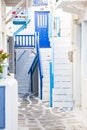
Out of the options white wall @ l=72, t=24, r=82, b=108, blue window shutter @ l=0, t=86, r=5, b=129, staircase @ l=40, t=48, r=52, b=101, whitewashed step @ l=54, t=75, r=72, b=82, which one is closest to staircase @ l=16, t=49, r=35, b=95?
staircase @ l=40, t=48, r=52, b=101

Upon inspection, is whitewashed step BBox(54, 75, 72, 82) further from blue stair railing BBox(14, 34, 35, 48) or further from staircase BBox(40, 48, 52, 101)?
blue stair railing BBox(14, 34, 35, 48)

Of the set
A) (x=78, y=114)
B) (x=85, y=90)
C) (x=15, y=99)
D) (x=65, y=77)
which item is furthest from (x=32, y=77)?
(x=15, y=99)

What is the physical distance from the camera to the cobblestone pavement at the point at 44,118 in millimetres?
10077

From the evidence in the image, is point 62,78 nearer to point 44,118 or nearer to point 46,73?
point 46,73

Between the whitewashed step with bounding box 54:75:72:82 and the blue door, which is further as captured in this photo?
the blue door

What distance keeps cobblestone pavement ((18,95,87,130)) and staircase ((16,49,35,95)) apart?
3.60 meters

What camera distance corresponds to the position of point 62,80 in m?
14.1

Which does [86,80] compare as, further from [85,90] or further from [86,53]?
[86,53]

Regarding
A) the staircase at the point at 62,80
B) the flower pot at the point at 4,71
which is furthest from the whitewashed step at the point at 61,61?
the flower pot at the point at 4,71

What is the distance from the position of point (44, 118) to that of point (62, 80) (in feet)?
9.95

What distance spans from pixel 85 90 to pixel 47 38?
417 inches

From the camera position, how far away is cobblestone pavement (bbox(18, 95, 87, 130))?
1008 centimetres

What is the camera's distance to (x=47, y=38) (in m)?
20.9

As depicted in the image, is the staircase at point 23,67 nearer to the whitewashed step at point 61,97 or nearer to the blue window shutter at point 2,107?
the whitewashed step at point 61,97
